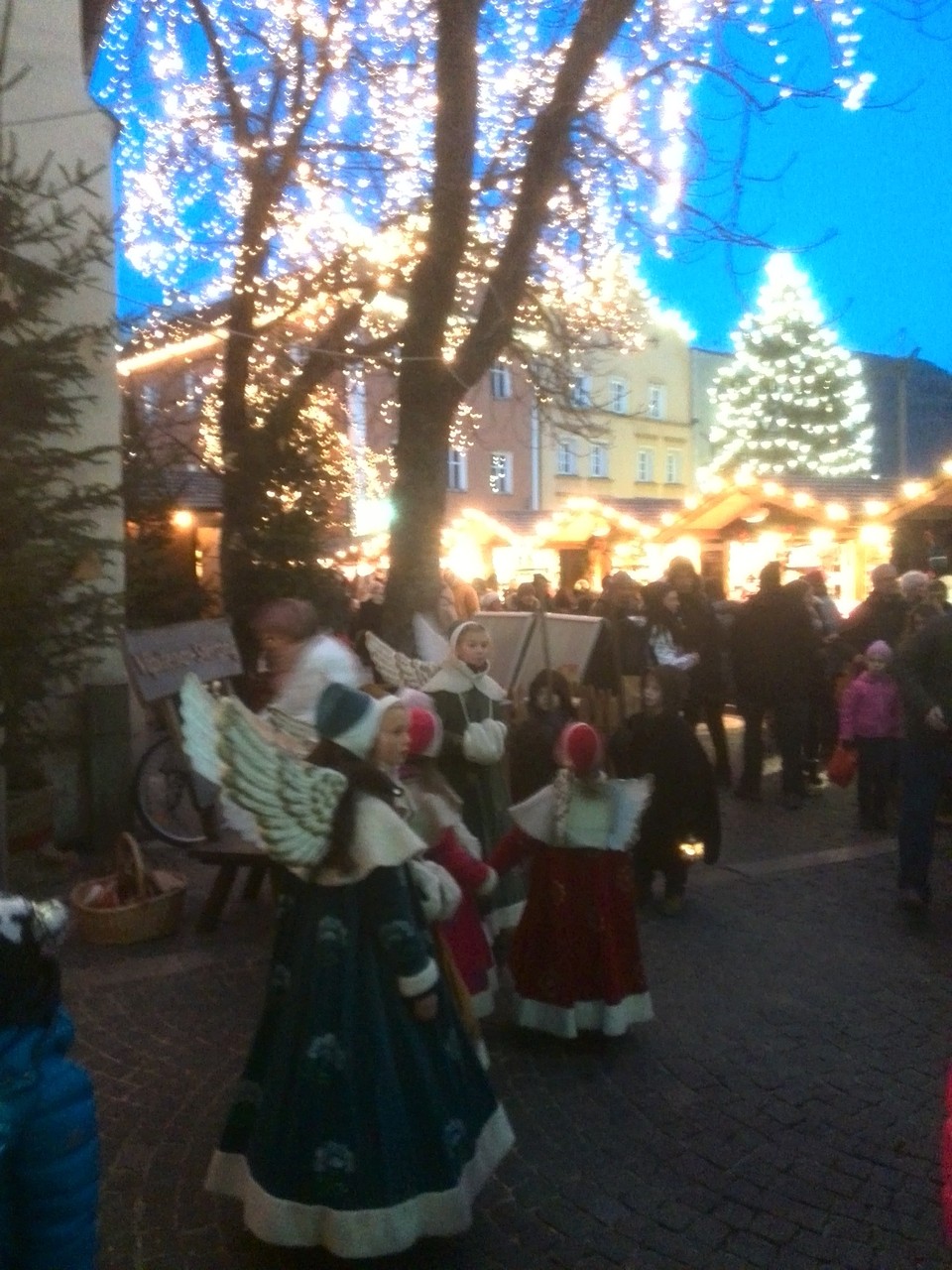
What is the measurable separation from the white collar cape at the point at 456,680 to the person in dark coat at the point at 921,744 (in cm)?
247

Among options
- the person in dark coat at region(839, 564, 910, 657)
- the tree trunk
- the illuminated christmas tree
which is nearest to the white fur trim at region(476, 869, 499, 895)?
the tree trunk

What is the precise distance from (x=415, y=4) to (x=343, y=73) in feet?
5.06

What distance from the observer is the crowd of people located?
130 inches

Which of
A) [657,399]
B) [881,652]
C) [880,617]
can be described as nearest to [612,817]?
[881,652]

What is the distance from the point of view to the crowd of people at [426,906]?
3312 mm

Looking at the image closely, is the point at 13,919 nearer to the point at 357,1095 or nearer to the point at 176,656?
the point at 357,1095

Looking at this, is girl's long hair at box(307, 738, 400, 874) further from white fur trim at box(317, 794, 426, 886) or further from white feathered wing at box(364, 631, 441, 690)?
white feathered wing at box(364, 631, 441, 690)

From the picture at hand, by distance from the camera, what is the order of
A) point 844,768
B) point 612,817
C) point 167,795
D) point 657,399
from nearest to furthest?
point 612,817, point 167,795, point 844,768, point 657,399

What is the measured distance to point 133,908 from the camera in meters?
6.29

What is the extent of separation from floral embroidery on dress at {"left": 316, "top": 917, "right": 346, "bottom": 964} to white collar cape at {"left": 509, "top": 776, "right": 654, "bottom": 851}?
1814 millimetres

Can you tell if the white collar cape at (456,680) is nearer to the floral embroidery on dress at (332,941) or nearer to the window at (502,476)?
the floral embroidery on dress at (332,941)

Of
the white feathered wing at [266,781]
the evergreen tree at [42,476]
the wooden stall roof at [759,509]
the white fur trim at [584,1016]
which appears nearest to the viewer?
the white feathered wing at [266,781]

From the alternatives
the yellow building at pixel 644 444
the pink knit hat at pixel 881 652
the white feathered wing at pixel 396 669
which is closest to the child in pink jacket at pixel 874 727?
the pink knit hat at pixel 881 652

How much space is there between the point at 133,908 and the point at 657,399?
4159cm
